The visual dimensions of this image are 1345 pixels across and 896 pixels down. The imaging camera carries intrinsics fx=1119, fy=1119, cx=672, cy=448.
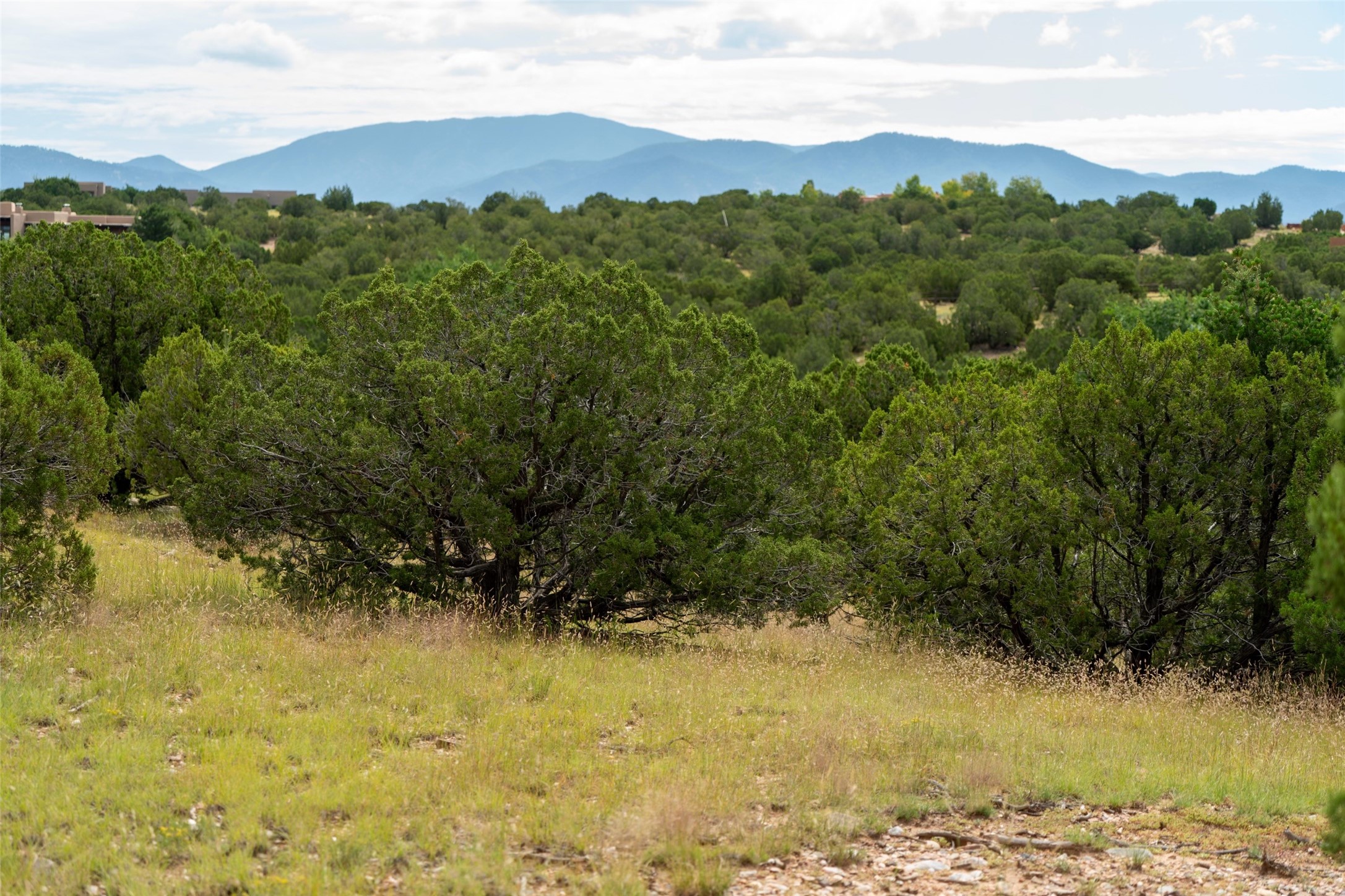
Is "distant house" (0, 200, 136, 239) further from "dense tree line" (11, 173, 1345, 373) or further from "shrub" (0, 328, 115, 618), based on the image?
"shrub" (0, 328, 115, 618)

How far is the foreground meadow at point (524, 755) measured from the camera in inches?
222

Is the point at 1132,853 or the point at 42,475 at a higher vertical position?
the point at 42,475

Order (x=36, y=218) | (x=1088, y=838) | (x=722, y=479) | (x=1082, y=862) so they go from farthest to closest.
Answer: (x=36, y=218) < (x=722, y=479) < (x=1088, y=838) < (x=1082, y=862)

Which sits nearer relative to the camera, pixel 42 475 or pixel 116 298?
pixel 42 475

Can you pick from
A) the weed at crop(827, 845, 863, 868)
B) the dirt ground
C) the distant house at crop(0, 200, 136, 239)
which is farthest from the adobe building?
the weed at crop(827, 845, 863, 868)

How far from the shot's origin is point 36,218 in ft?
281

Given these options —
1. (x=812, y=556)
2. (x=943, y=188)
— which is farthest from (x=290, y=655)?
(x=943, y=188)

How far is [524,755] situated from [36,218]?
94.0m

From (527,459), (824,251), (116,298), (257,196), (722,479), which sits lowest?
(722,479)

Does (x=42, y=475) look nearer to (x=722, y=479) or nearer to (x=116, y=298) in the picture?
(x=722, y=479)

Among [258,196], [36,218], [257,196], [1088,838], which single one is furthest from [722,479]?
[258,196]

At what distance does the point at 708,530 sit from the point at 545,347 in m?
2.50

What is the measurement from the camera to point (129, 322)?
2209 cm

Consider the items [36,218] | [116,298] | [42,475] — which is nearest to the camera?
[42,475]
